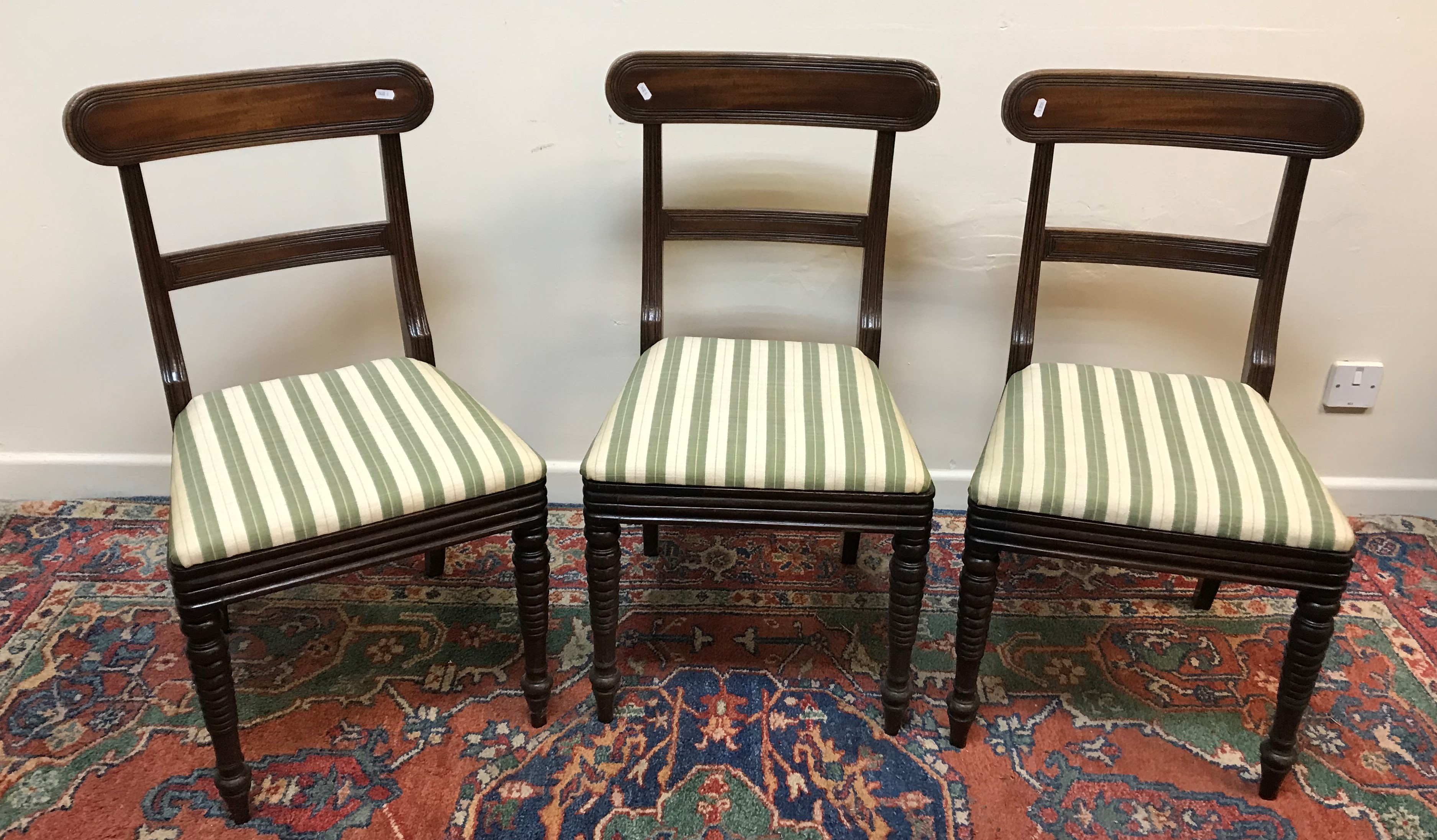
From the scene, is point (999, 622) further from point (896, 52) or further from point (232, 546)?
point (232, 546)

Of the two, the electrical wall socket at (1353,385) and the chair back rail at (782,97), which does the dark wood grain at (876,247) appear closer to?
the chair back rail at (782,97)

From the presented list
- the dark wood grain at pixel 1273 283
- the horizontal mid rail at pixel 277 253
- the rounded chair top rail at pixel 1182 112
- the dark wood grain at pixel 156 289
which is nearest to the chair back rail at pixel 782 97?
the rounded chair top rail at pixel 1182 112

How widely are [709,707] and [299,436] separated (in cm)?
77

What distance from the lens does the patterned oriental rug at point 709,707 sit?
56.9 inches

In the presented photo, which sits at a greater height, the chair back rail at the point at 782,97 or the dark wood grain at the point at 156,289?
the chair back rail at the point at 782,97

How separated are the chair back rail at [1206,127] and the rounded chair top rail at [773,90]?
164 mm

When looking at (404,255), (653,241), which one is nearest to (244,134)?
(404,255)

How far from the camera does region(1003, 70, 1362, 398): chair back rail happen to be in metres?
1.45

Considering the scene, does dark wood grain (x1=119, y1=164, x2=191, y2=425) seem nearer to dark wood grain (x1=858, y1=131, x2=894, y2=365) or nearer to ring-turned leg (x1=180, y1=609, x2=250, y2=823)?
ring-turned leg (x1=180, y1=609, x2=250, y2=823)

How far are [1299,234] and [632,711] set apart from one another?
1.50 metres

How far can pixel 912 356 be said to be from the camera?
1.99 m

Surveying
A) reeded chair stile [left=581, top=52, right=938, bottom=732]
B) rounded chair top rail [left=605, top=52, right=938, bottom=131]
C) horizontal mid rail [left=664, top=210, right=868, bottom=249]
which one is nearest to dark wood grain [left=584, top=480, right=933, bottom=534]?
reeded chair stile [left=581, top=52, right=938, bottom=732]

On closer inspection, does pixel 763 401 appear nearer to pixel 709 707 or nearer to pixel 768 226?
pixel 768 226

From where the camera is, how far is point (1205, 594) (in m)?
1.85
